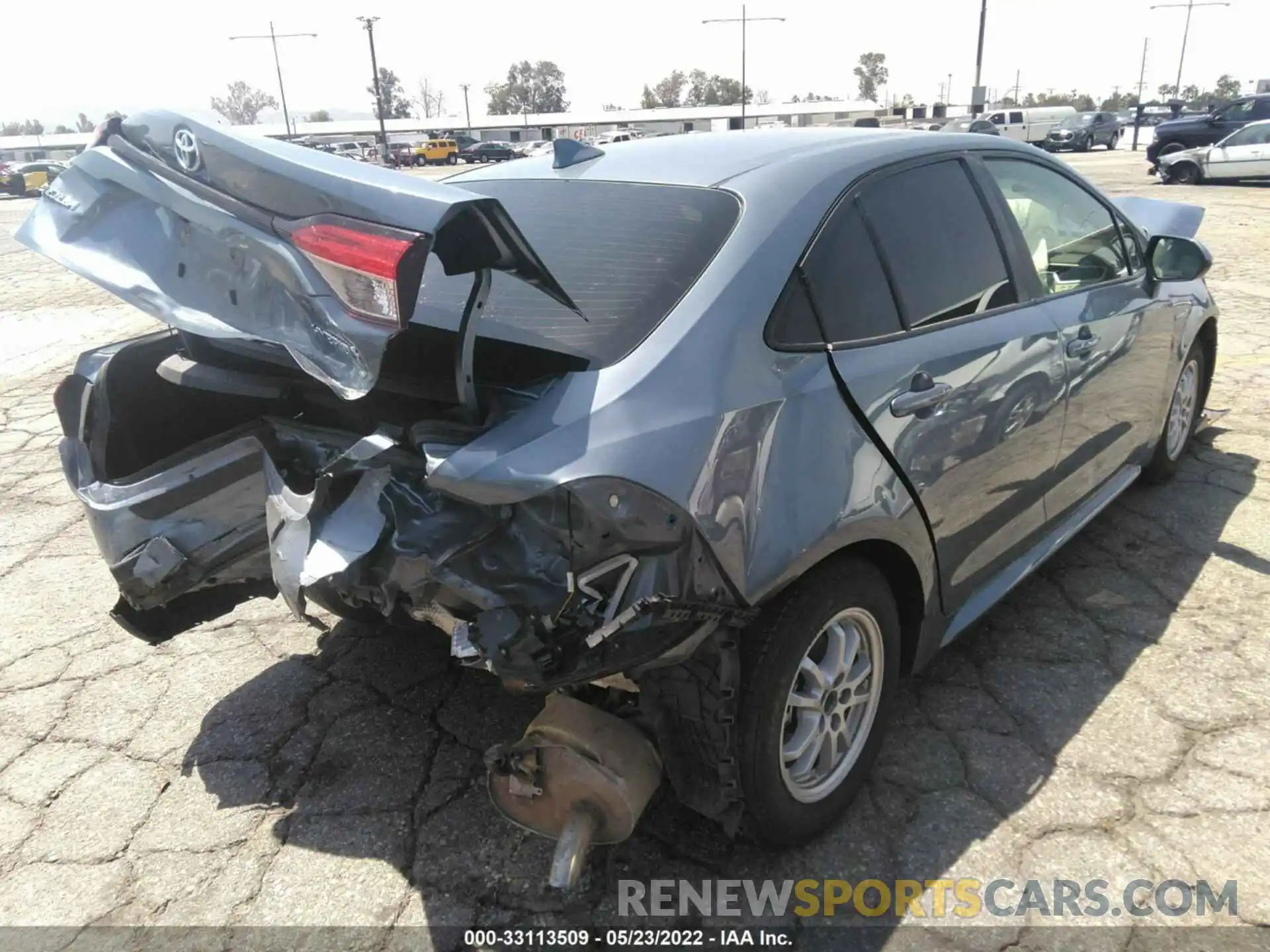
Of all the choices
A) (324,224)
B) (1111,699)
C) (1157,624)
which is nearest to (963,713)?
(1111,699)

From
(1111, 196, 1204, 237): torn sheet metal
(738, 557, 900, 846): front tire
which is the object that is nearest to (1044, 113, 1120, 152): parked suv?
(1111, 196, 1204, 237): torn sheet metal

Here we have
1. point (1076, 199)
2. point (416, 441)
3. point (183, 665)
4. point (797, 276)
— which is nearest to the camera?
point (416, 441)

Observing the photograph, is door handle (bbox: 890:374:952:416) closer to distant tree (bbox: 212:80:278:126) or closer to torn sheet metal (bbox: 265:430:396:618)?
torn sheet metal (bbox: 265:430:396:618)

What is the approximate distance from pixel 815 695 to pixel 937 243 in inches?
53.0

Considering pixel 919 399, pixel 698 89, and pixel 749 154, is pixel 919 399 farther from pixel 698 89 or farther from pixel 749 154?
pixel 698 89

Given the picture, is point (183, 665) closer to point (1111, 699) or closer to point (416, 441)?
point (416, 441)

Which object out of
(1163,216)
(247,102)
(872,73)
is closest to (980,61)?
(1163,216)

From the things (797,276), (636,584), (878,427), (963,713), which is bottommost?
(963,713)

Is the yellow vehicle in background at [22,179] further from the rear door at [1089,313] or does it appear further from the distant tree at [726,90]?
the distant tree at [726,90]

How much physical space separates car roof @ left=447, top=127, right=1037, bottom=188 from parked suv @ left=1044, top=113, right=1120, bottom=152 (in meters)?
43.1

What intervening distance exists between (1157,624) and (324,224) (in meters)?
3.08

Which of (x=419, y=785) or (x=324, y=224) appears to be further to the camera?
(x=419, y=785)

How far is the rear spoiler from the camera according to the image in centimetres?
172

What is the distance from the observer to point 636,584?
1.80m
